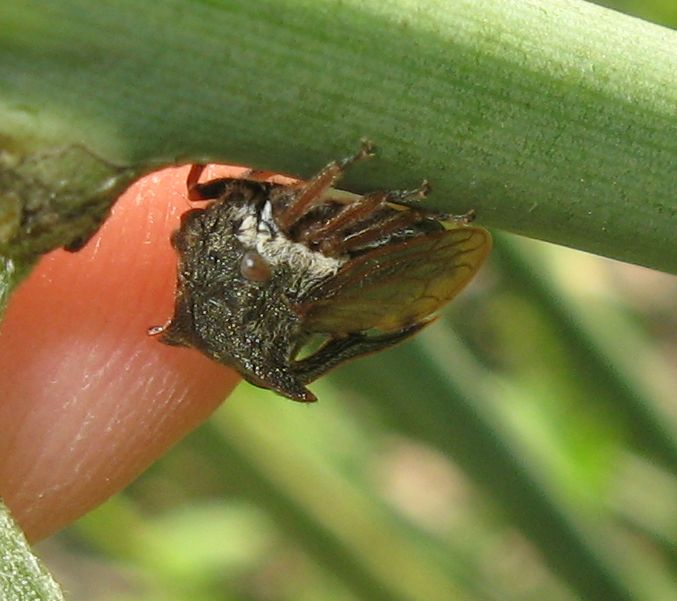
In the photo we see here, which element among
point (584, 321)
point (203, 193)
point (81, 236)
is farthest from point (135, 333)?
point (584, 321)

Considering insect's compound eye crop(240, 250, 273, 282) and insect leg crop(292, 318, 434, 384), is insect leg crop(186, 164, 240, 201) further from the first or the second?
insect leg crop(292, 318, 434, 384)

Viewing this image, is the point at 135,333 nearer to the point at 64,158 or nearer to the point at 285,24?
the point at 64,158

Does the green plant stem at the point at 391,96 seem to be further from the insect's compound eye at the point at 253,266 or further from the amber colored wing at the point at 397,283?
the amber colored wing at the point at 397,283

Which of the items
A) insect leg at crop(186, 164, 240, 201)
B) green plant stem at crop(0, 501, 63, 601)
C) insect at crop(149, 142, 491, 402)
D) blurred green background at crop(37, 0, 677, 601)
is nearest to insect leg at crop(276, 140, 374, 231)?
insect at crop(149, 142, 491, 402)

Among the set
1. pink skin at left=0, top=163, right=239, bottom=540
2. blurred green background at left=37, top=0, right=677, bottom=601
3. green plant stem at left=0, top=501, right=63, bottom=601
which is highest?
green plant stem at left=0, top=501, right=63, bottom=601

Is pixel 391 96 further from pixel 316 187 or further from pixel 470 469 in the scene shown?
pixel 470 469
